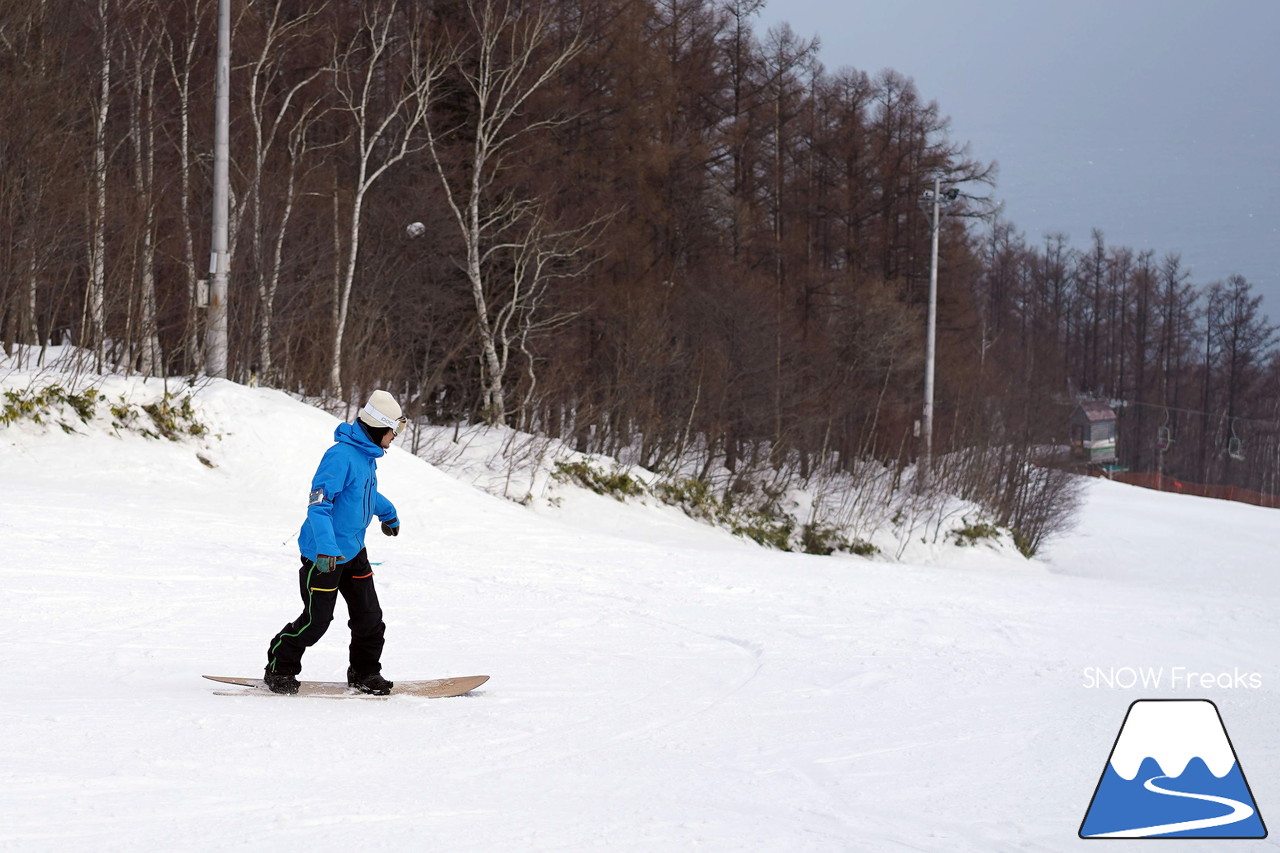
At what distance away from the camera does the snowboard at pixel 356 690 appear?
748cm

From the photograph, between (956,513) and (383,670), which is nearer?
(383,670)

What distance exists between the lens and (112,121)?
22.8 metres

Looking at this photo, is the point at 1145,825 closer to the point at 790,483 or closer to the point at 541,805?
the point at 541,805

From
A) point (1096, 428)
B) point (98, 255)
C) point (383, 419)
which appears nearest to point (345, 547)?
point (383, 419)

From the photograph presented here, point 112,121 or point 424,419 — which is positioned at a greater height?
point 112,121

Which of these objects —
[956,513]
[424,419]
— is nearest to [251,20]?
[424,419]

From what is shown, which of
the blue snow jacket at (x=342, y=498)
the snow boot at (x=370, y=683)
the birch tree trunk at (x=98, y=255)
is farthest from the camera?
the birch tree trunk at (x=98, y=255)

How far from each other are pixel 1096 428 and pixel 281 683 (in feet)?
197

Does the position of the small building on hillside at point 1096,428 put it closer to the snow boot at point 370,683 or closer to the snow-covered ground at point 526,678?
the snow-covered ground at point 526,678

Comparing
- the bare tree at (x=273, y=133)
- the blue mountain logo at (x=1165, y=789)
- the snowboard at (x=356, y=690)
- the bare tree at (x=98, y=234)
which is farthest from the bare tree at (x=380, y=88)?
the blue mountain logo at (x=1165, y=789)

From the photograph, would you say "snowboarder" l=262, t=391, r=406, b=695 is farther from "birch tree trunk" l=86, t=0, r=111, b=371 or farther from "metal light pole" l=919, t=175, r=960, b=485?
"metal light pole" l=919, t=175, r=960, b=485

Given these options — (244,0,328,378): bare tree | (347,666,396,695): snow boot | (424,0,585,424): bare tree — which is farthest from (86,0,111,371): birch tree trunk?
(347,666,396,695): snow boot

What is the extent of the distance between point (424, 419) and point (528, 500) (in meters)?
6.17

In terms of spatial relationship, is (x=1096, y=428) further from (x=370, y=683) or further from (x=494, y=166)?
(x=370, y=683)
